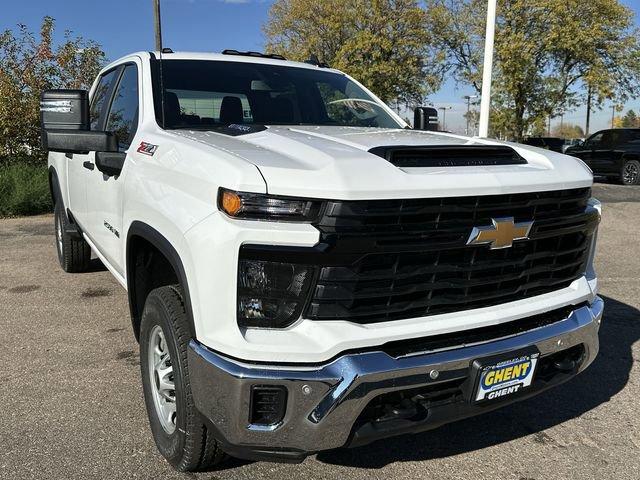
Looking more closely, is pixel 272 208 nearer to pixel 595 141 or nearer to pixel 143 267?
pixel 143 267

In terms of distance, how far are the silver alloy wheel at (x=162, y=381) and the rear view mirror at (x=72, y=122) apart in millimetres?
1053

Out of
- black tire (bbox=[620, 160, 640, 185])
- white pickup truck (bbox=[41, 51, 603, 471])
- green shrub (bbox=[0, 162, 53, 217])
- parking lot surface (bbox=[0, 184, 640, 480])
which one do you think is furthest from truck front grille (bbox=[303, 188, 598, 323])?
black tire (bbox=[620, 160, 640, 185])

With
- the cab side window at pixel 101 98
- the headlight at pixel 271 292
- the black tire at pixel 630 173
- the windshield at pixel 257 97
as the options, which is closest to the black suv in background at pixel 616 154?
the black tire at pixel 630 173

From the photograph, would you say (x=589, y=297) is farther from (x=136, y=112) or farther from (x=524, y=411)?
(x=136, y=112)

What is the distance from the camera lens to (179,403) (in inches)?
91.0

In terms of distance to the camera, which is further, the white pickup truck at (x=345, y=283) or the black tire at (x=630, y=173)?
the black tire at (x=630, y=173)

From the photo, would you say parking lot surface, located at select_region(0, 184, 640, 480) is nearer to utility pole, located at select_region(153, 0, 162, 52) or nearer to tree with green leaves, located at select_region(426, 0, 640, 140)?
utility pole, located at select_region(153, 0, 162, 52)

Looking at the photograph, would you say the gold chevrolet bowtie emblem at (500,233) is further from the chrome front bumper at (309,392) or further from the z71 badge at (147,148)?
the z71 badge at (147,148)

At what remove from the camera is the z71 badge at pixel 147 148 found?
2.82 metres

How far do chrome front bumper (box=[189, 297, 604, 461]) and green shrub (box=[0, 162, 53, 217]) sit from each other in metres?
9.30

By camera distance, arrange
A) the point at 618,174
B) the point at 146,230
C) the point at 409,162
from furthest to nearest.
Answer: the point at 618,174 → the point at 146,230 → the point at 409,162

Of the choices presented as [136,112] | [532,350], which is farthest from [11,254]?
[532,350]

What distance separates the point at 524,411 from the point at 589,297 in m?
0.87

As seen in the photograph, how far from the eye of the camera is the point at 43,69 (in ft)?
40.3
